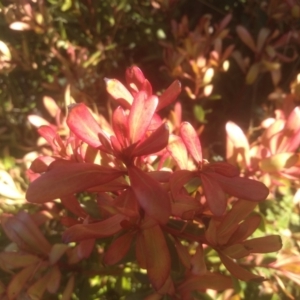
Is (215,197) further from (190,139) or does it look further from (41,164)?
(41,164)

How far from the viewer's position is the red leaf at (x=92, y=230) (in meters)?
0.64

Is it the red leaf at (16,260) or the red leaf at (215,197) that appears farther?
the red leaf at (16,260)

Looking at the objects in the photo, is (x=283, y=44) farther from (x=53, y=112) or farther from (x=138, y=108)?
(x=138, y=108)

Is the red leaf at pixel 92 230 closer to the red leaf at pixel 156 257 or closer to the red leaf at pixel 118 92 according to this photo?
the red leaf at pixel 156 257

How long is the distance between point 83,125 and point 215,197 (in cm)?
20

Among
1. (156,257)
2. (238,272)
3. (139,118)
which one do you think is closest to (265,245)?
(238,272)

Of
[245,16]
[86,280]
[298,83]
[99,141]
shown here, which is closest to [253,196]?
[99,141]

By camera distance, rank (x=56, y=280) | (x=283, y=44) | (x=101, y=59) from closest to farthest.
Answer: (x=56, y=280) < (x=283, y=44) < (x=101, y=59)

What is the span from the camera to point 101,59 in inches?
62.2

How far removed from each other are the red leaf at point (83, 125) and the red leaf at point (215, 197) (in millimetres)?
157

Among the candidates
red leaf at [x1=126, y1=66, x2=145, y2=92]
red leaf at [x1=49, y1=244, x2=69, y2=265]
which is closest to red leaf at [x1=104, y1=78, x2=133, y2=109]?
red leaf at [x1=126, y1=66, x2=145, y2=92]

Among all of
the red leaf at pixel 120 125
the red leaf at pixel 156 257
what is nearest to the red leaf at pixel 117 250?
the red leaf at pixel 156 257

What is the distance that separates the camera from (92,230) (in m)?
0.65

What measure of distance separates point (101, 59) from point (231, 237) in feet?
3.24
